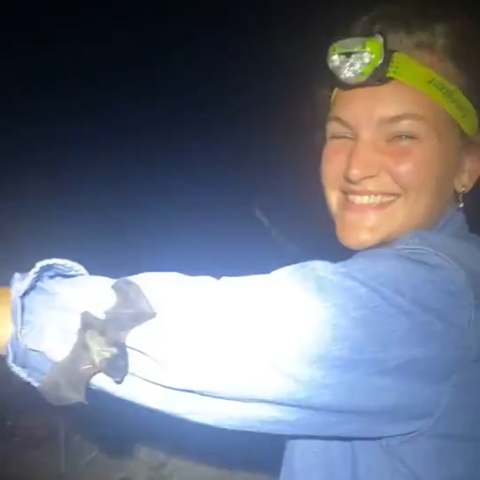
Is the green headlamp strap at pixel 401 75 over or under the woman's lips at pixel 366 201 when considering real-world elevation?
over

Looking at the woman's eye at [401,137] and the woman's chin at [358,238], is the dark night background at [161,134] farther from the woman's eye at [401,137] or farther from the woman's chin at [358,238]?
the woman's eye at [401,137]

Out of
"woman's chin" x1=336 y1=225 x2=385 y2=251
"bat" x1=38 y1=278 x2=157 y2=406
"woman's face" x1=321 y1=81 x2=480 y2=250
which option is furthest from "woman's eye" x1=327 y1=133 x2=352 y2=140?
"bat" x1=38 y1=278 x2=157 y2=406

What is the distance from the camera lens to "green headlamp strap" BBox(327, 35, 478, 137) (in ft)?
2.64

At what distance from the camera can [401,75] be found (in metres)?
0.81

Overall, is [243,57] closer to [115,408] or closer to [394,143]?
[394,143]

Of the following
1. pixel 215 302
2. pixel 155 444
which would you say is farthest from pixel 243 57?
pixel 155 444

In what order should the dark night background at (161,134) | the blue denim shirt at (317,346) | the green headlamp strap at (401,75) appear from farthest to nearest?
the dark night background at (161,134), the green headlamp strap at (401,75), the blue denim shirt at (317,346)

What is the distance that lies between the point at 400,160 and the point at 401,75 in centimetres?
9

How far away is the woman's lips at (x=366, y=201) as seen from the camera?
2.73 ft

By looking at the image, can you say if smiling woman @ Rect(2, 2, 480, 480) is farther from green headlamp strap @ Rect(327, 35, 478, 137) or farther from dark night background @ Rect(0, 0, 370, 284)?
dark night background @ Rect(0, 0, 370, 284)

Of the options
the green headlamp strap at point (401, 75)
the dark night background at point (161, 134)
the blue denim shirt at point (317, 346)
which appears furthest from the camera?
the dark night background at point (161, 134)

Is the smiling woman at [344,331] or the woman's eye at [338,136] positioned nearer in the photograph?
the smiling woman at [344,331]

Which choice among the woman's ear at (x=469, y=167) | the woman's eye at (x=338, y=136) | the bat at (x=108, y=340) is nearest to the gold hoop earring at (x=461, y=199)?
the woman's ear at (x=469, y=167)

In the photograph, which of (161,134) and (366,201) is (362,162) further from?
(161,134)
